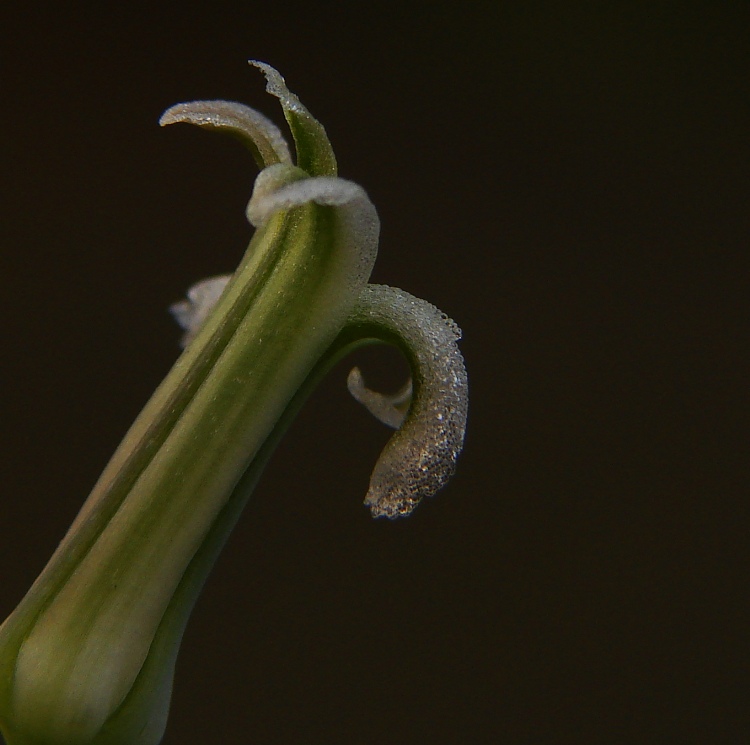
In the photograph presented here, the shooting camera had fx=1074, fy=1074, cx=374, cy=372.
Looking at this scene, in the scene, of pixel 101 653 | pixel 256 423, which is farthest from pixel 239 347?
pixel 101 653

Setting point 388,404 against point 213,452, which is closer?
point 213,452

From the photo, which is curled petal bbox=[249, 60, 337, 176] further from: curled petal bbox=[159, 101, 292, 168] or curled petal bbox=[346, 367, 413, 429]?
curled petal bbox=[346, 367, 413, 429]

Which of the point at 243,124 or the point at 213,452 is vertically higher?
the point at 243,124

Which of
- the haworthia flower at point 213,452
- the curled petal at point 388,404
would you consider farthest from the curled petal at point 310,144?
the curled petal at point 388,404

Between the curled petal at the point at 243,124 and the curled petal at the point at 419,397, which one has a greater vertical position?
the curled petal at the point at 243,124

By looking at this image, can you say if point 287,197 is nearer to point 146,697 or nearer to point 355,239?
point 355,239

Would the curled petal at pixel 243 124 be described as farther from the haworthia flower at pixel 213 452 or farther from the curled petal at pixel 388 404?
the curled petal at pixel 388 404

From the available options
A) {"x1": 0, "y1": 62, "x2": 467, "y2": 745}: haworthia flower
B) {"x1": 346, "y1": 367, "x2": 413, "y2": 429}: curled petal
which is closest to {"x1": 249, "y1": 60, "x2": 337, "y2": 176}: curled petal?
{"x1": 0, "y1": 62, "x2": 467, "y2": 745}: haworthia flower
